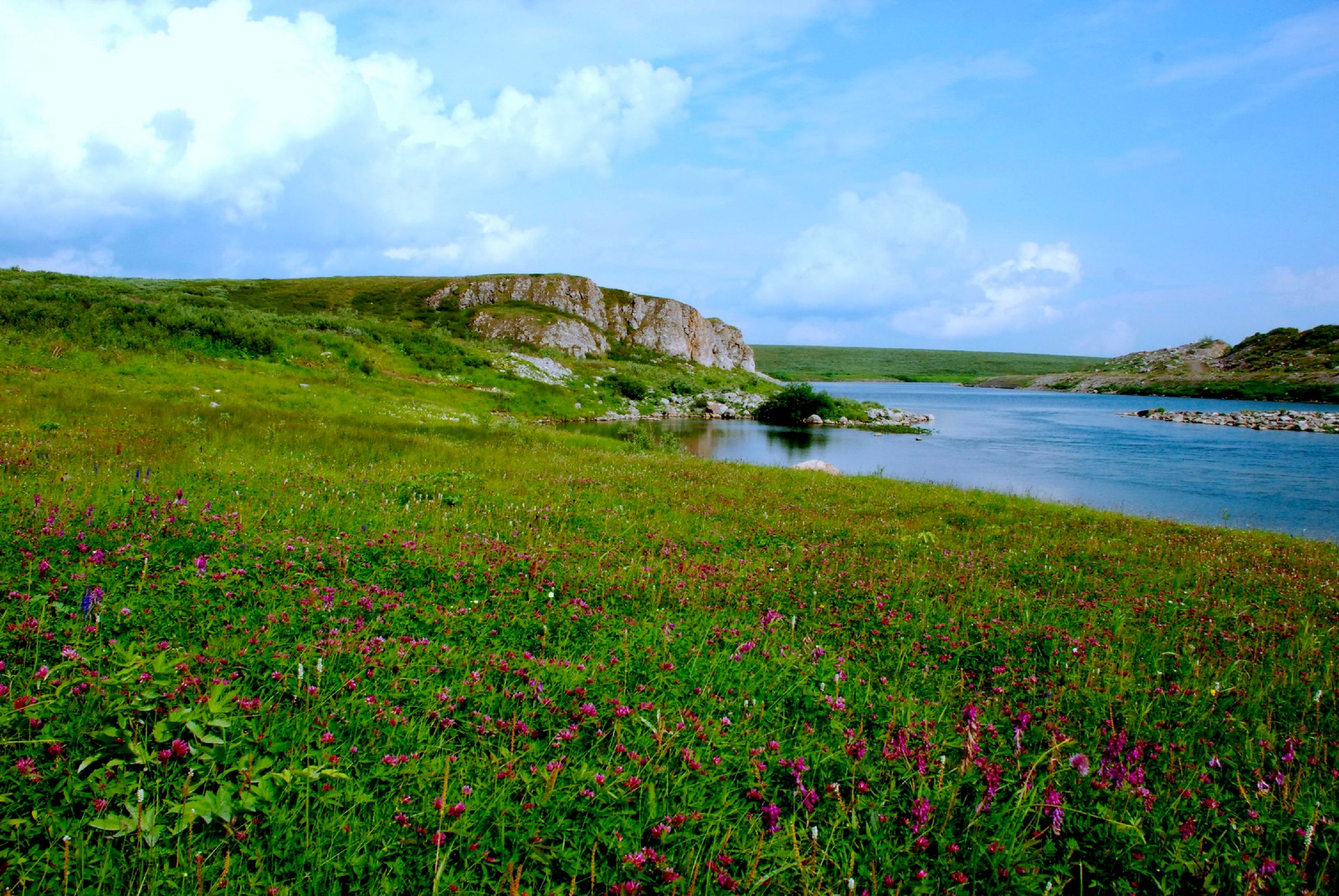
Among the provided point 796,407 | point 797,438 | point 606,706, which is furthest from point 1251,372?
point 606,706

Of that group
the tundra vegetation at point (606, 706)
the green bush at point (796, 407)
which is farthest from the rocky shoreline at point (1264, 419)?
the tundra vegetation at point (606, 706)

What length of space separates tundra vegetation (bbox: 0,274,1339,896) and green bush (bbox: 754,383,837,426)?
2654 inches

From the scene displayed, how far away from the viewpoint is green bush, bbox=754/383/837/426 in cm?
7669

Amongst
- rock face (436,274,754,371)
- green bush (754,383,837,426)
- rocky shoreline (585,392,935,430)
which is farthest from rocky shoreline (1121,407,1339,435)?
rock face (436,274,754,371)

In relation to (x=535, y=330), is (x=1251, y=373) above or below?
below

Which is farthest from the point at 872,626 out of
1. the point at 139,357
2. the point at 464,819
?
the point at 139,357

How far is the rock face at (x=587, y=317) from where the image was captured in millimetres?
105688

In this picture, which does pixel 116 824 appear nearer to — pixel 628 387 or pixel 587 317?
pixel 628 387

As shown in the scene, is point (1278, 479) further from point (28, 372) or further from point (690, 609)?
point (28, 372)

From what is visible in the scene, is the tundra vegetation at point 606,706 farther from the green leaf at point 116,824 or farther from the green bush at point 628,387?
the green bush at point 628,387

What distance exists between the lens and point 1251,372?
13938cm

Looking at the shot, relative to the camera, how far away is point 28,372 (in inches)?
861

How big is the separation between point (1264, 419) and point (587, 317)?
109m

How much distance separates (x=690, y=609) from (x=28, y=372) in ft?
95.0
